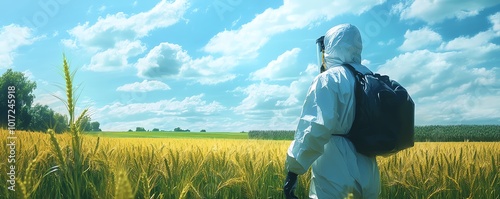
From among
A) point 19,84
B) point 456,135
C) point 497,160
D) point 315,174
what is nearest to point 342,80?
point 315,174

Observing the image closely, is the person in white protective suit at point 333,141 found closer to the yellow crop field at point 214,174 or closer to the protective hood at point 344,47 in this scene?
the protective hood at point 344,47

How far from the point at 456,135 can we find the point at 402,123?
42976mm

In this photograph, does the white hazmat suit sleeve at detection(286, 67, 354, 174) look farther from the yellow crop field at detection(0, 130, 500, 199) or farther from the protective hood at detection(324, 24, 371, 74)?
the yellow crop field at detection(0, 130, 500, 199)

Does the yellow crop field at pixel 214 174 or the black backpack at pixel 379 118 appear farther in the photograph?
the yellow crop field at pixel 214 174

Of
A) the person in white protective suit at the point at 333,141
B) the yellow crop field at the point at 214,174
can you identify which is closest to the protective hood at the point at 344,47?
the person in white protective suit at the point at 333,141

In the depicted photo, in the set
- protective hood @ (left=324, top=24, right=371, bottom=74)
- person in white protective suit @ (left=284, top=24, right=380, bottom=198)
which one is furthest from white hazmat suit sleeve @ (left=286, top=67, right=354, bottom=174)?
protective hood @ (left=324, top=24, right=371, bottom=74)

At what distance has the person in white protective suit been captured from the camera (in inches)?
134

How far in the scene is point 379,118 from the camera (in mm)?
3438

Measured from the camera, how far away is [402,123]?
3535mm

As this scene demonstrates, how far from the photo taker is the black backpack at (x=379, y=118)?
11.3ft

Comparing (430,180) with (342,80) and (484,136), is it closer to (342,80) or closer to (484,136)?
(342,80)

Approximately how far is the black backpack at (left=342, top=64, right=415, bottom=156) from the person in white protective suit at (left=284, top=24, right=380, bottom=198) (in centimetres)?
7

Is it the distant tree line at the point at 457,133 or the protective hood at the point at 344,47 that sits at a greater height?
the protective hood at the point at 344,47

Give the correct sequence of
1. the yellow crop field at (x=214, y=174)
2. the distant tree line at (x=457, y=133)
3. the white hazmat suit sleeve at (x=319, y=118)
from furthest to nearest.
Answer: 1. the distant tree line at (x=457, y=133)
2. the yellow crop field at (x=214, y=174)
3. the white hazmat suit sleeve at (x=319, y=118)
